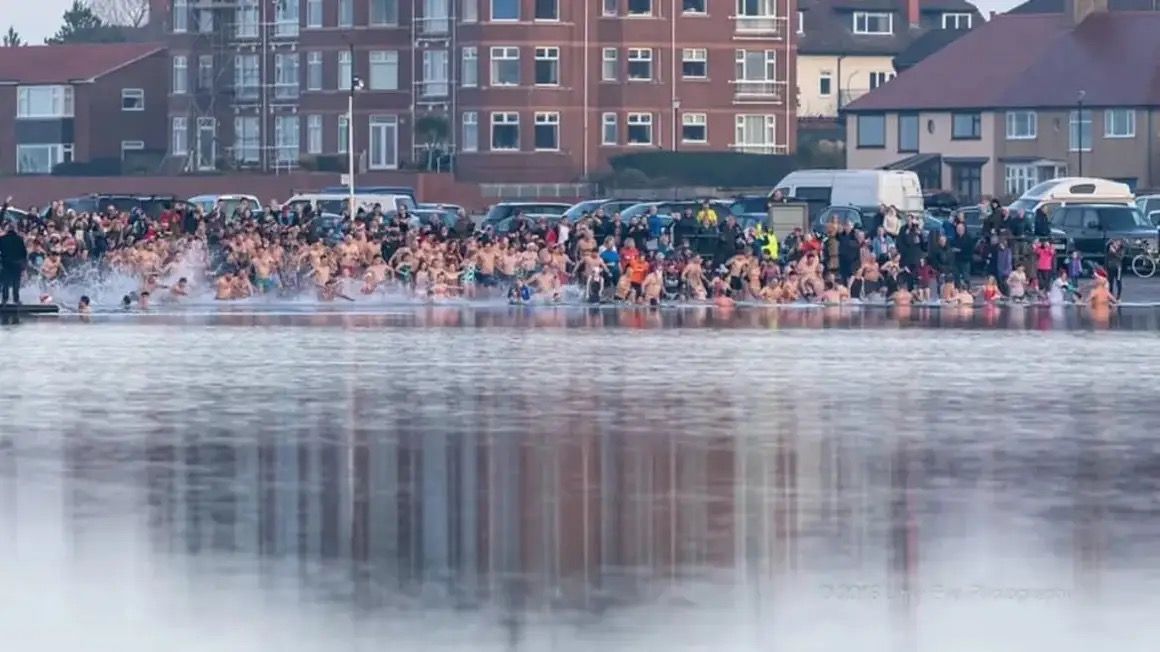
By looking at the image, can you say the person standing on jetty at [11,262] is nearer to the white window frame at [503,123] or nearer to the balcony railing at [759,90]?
the white window frame at [503,123]

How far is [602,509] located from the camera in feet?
62.8

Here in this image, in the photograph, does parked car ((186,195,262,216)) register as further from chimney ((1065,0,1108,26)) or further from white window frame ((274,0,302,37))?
chimney ((1065,0,1108,26))

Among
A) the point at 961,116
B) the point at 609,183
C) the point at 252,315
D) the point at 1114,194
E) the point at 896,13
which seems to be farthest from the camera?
the point at 896,13

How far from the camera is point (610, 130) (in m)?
100

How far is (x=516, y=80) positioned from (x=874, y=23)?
3643 centimetres

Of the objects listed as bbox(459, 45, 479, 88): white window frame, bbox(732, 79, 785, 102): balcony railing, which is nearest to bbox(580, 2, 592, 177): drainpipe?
bbox(459, 45, 479, 88): white window frame

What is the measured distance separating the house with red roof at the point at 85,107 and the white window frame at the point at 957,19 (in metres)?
41.1

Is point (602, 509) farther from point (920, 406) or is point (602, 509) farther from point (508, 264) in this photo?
point (508, 264)

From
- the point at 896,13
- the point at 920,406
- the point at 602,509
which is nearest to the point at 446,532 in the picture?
the point at 602,509

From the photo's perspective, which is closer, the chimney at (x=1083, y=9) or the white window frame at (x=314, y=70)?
the chimney at (x=1083, y=9)

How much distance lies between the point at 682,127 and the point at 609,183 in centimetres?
635

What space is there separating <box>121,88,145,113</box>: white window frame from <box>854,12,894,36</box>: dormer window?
1395 inches

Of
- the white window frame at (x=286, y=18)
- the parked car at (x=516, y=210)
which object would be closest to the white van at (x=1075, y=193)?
the parked car at (x=516, y=210)

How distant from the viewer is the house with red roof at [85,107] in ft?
374
